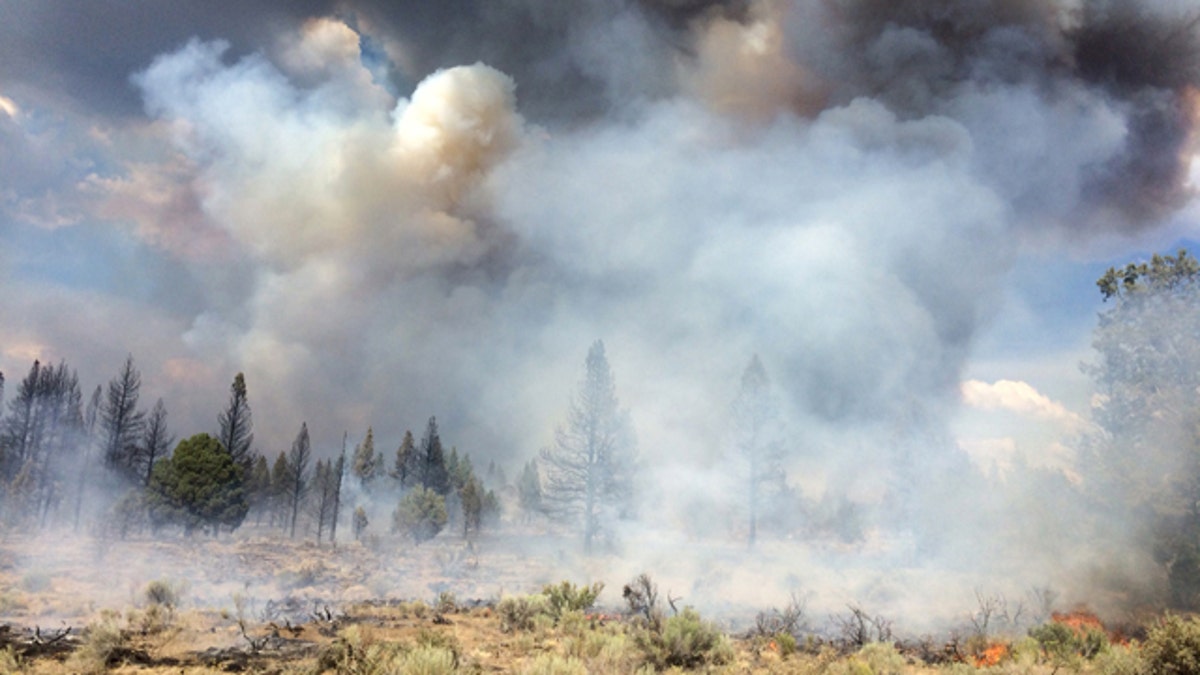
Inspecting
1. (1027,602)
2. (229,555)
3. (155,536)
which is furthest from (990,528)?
(155,536)

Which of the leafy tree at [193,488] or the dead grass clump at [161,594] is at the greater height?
the leafy tree at [193,488]

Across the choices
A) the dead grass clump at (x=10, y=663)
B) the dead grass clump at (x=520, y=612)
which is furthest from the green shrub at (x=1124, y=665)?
the dead grass clump at (x=10, y=663)

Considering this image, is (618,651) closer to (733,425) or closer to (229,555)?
(229,555)

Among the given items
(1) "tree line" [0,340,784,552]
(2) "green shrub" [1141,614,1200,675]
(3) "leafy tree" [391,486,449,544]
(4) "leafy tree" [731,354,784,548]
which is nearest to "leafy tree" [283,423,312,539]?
(1) "tree line" [0,340,784,552]

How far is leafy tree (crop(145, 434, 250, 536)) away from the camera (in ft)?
132

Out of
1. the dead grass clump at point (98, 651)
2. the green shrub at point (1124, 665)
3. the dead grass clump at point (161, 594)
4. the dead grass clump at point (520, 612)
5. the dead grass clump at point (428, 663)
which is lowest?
the dead grass clump at point (161, 594)

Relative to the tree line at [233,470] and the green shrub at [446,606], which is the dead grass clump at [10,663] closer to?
the green shrub at [446,606]

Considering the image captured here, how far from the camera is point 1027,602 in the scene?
21.2 meters

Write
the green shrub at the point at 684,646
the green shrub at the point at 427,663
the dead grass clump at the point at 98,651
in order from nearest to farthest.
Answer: the green shrub at the point at 427,663
the dead grass clump at the point at 98,651
the green shrub at the point at 684,646

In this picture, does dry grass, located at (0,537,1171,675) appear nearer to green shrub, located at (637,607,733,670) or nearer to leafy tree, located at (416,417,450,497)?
green shrub, located at (637,607,733,670)

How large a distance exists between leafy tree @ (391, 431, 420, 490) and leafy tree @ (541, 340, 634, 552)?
32.3m

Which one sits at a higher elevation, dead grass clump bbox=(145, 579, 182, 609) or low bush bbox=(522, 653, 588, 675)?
low bush bbox=(522, 653, 588, 675)

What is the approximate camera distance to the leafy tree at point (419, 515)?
46.8m

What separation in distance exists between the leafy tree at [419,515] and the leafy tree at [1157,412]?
4009 centimetres
